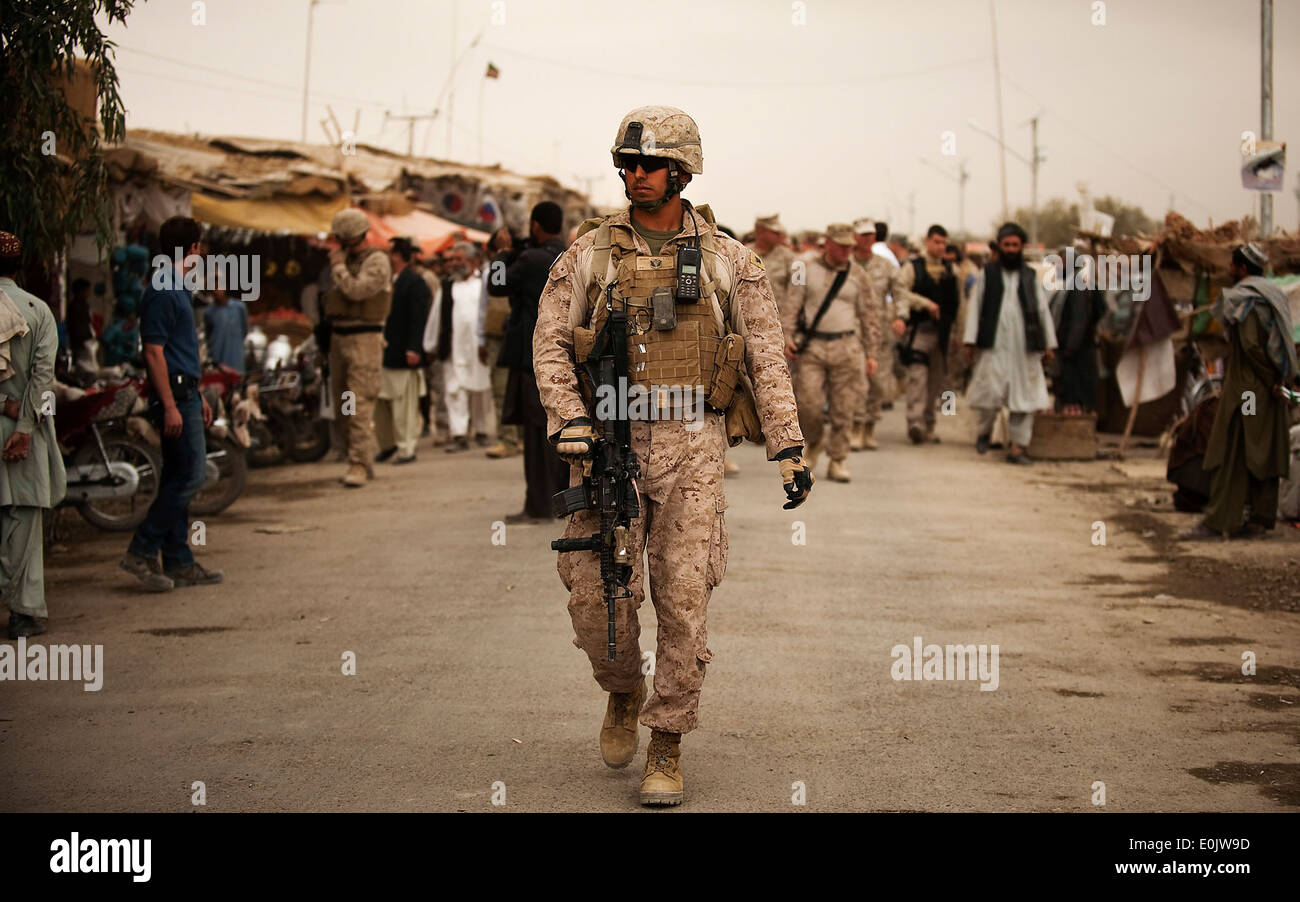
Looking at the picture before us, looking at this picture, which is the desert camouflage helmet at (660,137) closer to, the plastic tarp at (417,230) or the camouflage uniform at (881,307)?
the camouflage uniform at (881,307)

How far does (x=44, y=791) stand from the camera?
16.8 ft

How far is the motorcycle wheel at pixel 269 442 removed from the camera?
582 inches

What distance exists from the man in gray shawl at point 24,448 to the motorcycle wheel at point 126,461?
287 cm

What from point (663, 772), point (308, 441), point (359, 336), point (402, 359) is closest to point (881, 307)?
point (402, 359)

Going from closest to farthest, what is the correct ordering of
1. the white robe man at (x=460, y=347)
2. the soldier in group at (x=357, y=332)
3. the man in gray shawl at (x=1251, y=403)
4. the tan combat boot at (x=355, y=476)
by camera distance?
the man in gray shawl at (x=1251, y=403) → the soldier in group at (x=357, y=332) → the tan combat boot at (x=355, y=476) → the white robe man at (x=460, y=347)

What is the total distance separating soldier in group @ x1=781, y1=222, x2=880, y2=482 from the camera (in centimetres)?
1312

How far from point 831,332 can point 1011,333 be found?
297cm

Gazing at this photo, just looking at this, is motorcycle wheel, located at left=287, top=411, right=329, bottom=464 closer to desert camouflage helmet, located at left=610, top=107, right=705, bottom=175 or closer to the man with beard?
the man with beard

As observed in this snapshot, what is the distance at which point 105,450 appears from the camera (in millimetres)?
10492

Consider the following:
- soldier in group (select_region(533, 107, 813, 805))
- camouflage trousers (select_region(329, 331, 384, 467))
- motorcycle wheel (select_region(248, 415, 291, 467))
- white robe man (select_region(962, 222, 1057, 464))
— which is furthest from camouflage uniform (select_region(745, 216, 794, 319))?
soldier in group (select_region(533, 107, 813, 805))

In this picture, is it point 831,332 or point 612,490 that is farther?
point 831,332

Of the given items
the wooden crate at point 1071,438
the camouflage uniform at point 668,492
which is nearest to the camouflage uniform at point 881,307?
the wooden crate at point 1071,438

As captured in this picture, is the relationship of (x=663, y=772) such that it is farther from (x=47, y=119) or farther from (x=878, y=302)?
(x=878, y=302)

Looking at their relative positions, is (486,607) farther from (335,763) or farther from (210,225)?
(210,225)
